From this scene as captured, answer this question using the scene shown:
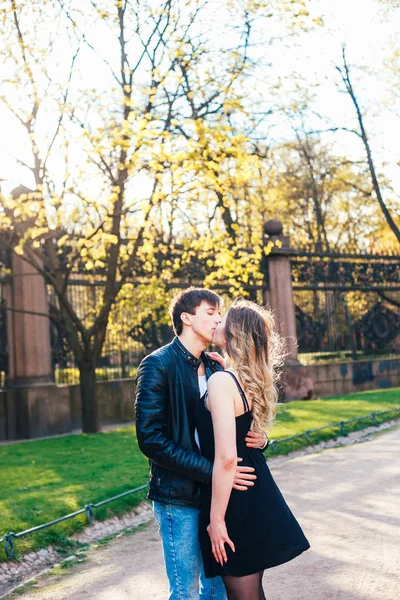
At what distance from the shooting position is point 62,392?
1516 centimetres

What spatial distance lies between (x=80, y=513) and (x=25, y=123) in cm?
789

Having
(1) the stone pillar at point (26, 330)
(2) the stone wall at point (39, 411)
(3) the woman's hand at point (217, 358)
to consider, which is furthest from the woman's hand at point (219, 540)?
(1) the stone pillar at point (26, 330)

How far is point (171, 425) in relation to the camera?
3521mm

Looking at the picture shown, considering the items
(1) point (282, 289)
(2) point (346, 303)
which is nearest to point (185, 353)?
(1) point (282, 289)

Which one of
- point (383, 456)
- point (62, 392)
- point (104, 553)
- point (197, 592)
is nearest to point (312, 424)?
Result: point (383, 456)

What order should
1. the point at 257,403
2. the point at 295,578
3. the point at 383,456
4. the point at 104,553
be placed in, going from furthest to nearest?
the point at 383,456 < the point at 104,553 < the point at 295,578 < the point at 257,403

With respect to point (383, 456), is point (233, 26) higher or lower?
higher

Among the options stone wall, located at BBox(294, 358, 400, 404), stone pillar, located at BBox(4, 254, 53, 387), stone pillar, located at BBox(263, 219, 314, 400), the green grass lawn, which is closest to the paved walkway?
the green grass lawn

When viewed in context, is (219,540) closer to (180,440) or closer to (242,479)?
(242,479)

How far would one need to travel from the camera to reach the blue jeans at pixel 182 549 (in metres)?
3.42

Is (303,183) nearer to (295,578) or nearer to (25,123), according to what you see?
(25,123)

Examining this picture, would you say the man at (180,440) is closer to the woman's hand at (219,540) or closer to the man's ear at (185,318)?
the man's ear at (185,318)

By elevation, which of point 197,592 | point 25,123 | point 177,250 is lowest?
point 197,592

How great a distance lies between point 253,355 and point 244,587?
3.08 ft
